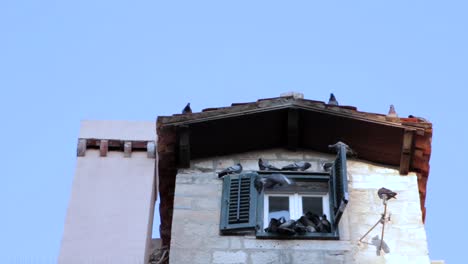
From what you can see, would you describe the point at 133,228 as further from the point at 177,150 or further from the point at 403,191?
the point at 403,191

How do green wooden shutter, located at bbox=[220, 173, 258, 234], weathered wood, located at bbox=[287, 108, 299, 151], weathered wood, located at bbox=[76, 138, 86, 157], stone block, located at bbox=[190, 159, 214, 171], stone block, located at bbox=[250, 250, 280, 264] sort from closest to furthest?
stone block, located at bbox=[250, 250, 280, 264] < green wooden shutter, located at bbox=[220, 173, 258, 234] < weathered wood, located at bbox=[76, 138, 86, 157] < stone block, located at bbox=[190, 159, 214, 171] < weathered wood, located at bbox=[287, 108, 299, 151]

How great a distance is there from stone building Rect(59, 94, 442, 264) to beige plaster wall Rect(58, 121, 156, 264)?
1 centimetres

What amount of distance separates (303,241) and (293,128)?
68.6 inches

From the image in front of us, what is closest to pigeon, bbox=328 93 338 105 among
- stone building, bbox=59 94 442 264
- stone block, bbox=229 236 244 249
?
stone building, bbox=59 94 442 264

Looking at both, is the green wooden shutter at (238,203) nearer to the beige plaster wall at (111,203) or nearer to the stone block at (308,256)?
the stone block at (308,256)

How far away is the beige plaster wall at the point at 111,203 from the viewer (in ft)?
35.5

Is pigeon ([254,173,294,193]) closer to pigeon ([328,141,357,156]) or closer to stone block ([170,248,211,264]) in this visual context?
pigeon ([328,141,357,156])

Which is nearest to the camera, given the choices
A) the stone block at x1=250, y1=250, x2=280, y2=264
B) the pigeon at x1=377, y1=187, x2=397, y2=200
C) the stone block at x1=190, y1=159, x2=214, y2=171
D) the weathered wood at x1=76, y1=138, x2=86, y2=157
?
the stone block at x1=250, y1=250, x2=280, y2=264

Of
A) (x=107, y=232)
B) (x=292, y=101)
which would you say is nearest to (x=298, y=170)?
(x=292, y=101)

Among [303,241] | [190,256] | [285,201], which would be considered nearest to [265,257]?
[303,241]

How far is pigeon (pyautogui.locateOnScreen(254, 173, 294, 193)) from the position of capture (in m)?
11.5

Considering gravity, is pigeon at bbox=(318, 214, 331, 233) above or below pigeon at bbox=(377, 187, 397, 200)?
below

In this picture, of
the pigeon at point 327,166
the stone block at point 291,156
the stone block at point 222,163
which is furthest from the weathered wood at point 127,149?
the pigeon at point 327,166

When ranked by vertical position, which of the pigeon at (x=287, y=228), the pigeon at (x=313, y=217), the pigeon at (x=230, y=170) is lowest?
the pigeon at (x=287, y=228)
